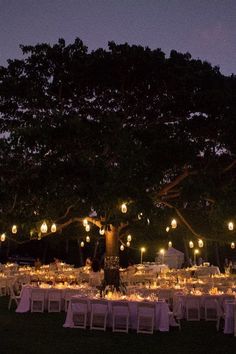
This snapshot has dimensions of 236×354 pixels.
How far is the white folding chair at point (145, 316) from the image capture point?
13.1 meters

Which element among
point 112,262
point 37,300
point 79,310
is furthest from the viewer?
point 112,262

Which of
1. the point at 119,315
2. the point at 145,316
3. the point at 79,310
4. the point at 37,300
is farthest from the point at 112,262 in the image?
the point at 145,316

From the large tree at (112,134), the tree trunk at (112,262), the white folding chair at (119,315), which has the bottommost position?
the white folding chair at (119,315)

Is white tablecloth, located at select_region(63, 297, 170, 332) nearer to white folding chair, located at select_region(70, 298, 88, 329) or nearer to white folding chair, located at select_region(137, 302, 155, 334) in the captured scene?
white folding chair, located at select_region(137, 302, 155, 334)

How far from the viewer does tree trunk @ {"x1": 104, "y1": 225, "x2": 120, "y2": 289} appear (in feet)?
62.2

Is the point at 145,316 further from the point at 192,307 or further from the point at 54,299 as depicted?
the point at 54,299

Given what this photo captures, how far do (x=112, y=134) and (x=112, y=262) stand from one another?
6.10 metres

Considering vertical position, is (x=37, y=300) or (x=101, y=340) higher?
(x=37, y=300)

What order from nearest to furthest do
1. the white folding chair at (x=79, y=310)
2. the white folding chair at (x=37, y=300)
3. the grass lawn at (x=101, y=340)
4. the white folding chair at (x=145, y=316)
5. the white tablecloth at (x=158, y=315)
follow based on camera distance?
the grass lawn at (x=101, y=340) → the white folding chair at (x=145, y=316) → the white tablecloth at (x=158, y=315) → the white folding chair at (x=79, y=310) → the white folding chair at (x=37, y=300)

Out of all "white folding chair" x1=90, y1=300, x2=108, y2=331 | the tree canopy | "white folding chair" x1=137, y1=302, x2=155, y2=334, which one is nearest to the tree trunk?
the tree canopy

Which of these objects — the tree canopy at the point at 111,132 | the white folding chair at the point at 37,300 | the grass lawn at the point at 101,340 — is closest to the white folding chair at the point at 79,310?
the grass lawn at the point at 101,340

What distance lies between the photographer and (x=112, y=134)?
15.3m

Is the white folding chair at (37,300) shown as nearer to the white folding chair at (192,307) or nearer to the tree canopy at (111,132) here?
the tree canopy at (111,132)

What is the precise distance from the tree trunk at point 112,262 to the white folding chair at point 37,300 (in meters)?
2.88
